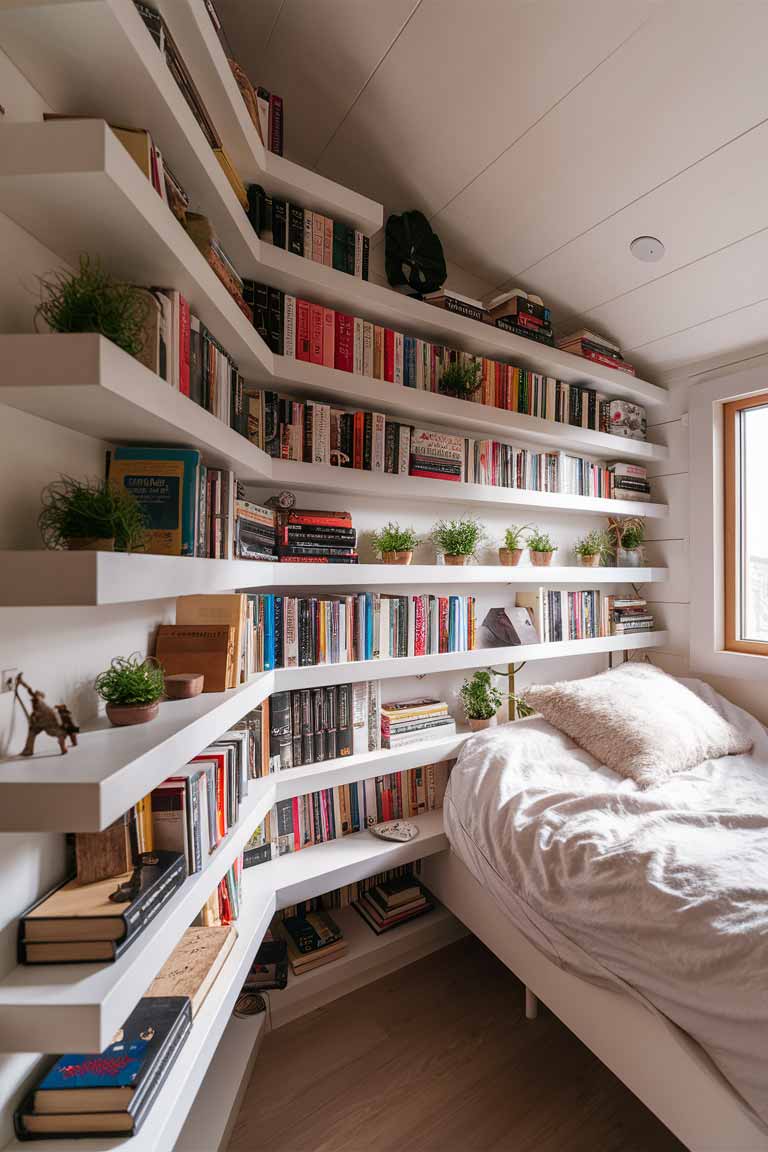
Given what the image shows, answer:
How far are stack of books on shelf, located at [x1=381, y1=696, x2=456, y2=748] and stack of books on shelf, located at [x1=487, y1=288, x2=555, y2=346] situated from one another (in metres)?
1.43

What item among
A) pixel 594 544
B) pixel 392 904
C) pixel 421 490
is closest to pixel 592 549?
pixel 594 544

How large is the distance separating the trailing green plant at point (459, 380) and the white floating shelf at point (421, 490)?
330mm

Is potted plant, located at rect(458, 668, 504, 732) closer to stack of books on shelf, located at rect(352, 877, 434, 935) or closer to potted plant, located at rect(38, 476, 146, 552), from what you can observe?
stack of books on shelf, located at rect(352, 877, 434, 935)

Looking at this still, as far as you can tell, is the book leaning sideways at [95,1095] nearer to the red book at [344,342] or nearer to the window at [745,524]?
the red book at [344,342]

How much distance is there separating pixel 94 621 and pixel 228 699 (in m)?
0.29

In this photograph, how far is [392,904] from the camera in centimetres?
182

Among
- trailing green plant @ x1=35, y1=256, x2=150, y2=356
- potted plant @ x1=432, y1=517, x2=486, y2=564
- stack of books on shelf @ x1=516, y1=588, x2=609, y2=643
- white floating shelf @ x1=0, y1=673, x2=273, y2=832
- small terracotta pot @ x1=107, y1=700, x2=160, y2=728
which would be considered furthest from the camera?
stack of books on shelf @ x1=516, y1=588, x2=609, y2=643

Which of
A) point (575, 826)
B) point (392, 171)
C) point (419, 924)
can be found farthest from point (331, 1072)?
point (392, 171)

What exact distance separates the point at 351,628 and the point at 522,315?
1388mm

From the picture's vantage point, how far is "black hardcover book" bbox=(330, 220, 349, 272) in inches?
62.9

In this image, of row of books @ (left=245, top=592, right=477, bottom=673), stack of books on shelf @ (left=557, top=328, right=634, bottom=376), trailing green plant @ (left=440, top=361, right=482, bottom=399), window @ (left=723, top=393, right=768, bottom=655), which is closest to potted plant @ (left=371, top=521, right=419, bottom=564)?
row of books @ (left=245, top=592, right=477, bottom=673)

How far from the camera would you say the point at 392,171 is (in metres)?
1.75

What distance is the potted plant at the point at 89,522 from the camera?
80cm

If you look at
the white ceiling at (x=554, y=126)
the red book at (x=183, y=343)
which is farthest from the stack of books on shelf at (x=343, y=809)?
the white ceiling at (x=554, y=126)
